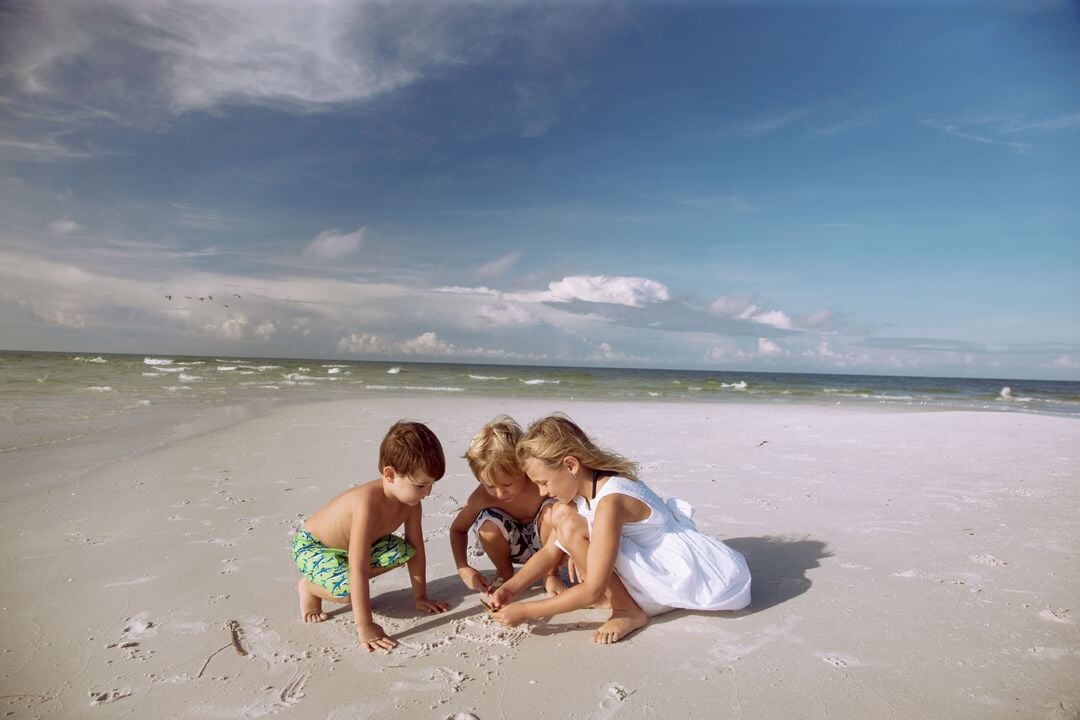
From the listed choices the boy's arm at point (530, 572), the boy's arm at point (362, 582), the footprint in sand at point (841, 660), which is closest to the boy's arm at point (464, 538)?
the boy's arm at point (530, 572)

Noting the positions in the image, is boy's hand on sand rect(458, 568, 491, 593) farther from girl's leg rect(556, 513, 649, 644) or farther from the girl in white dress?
girl's leg rect(556, 513, 649, 644)

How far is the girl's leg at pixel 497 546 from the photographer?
3.41 m

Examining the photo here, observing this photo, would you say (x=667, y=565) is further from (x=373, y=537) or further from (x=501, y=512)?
(x=373, y=537)

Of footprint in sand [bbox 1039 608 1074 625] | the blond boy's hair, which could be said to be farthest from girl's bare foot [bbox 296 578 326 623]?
footprint in sand [bbox 1039 608 1074 625]

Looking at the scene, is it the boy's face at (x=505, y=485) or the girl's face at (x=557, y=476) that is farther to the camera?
the boy's face at (x=505, y=485)

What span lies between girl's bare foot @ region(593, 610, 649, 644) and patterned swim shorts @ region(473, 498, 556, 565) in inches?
26.2

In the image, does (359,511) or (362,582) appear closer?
(362,582)

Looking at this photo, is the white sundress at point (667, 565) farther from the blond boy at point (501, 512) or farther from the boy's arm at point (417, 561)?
the boy's arm at point (417, 561)

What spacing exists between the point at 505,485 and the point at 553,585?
0.57m

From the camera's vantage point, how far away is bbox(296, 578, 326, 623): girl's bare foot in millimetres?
2988

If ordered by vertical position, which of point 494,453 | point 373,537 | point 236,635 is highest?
point 494,453

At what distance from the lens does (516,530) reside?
3484 millimetres

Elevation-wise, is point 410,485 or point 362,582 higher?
point 410,485

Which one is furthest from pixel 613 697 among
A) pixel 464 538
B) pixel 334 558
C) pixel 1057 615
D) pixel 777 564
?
pixel 1057 615
